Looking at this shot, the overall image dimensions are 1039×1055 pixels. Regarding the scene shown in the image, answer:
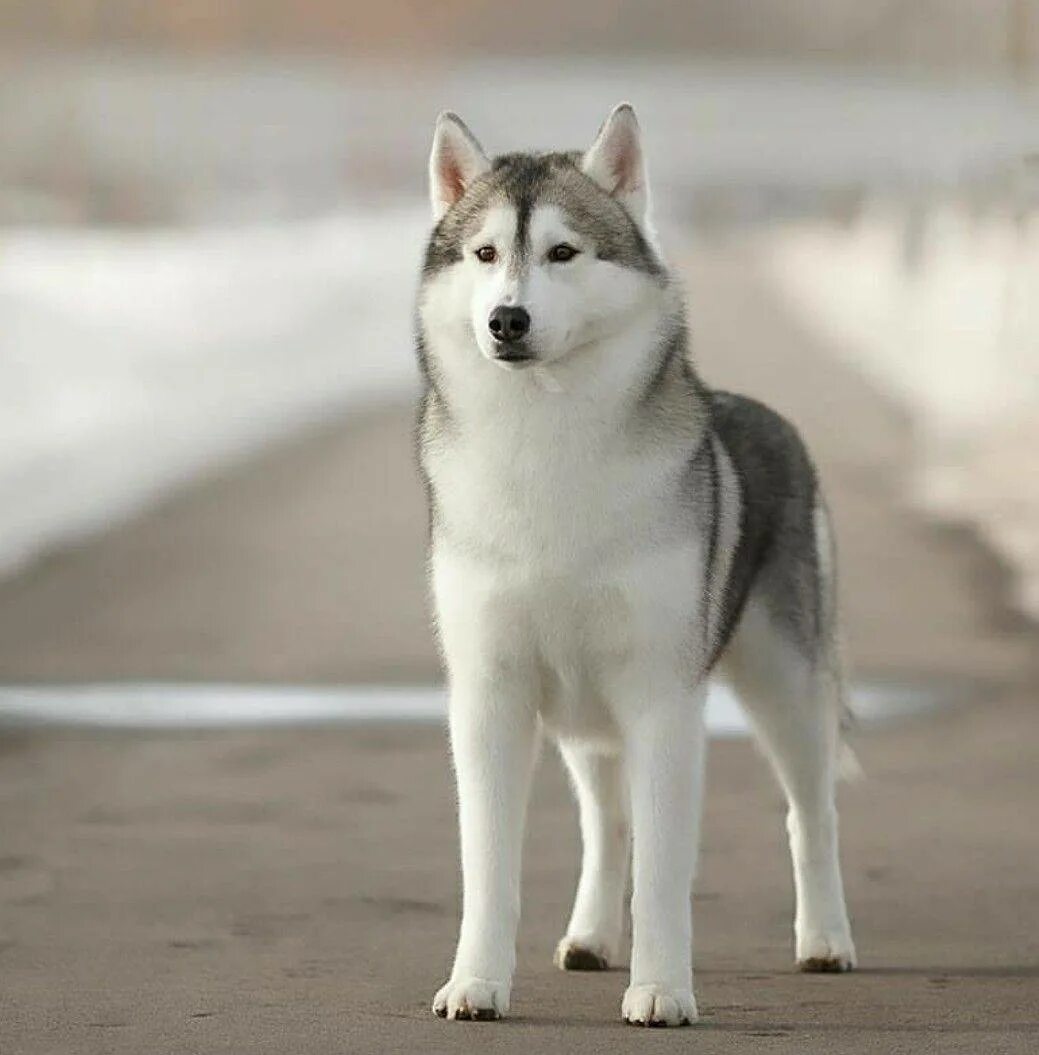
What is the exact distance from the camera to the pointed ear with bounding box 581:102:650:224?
12.3 ft

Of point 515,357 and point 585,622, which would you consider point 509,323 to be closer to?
point 515,357

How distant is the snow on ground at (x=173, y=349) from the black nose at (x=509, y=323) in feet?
15.2

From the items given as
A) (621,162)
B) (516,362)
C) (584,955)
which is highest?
(621,162)

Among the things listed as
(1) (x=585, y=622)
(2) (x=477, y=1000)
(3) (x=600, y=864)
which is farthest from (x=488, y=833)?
(3) (x=600, y=864)

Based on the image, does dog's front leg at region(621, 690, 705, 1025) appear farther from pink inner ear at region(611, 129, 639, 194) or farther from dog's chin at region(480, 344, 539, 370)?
pink inner ear at region(611, 129, 639, 194)

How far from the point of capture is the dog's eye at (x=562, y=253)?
3588 mm

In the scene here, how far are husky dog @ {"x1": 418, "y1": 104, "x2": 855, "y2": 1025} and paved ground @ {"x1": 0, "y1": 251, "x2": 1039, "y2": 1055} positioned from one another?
263 millimetres

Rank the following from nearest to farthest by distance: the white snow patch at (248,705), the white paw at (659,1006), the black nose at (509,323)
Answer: the black nose at (509,323)
the white paw at (659,1006)
the white snow patch at (248,705)

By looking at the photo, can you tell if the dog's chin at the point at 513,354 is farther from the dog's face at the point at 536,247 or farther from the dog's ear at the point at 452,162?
the dog's ear at the point at 452,162

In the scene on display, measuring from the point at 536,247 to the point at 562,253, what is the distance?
0.17 feet

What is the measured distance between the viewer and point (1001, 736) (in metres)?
6.92

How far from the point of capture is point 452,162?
3844mm

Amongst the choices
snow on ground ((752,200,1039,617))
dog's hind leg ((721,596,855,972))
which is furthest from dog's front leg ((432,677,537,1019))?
snow on ground ((752,200,1039,617))

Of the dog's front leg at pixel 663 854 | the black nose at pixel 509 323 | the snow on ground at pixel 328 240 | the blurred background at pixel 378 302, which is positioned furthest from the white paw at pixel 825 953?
the snow on ground at pixel 328 240
